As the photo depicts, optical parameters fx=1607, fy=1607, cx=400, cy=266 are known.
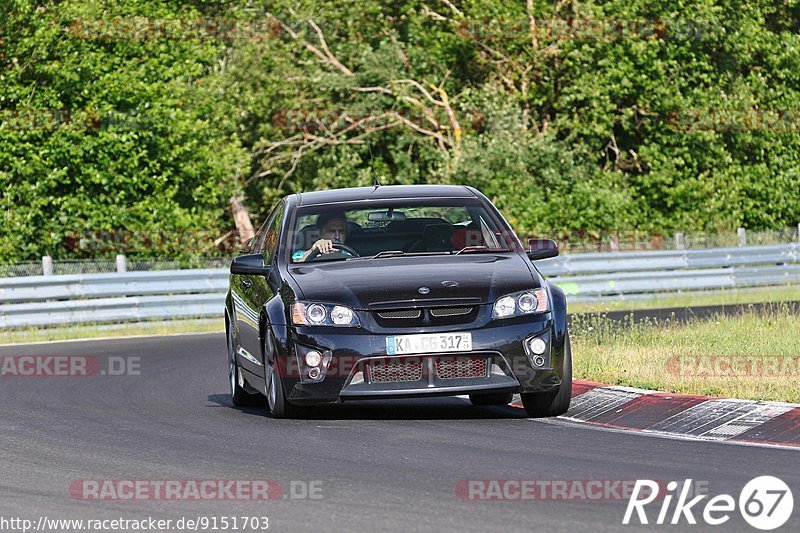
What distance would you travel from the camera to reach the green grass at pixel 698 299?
28.5 metres

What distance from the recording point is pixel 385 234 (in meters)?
12.1

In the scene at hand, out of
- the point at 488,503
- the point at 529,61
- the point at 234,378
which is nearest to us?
the point at 488,503

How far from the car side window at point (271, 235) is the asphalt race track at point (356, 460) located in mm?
1239

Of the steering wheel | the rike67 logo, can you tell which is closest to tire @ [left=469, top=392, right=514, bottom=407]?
the steering wheel

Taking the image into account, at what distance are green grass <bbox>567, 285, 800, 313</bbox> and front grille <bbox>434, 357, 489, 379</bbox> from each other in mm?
17024

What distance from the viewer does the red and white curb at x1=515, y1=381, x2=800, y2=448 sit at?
969cm

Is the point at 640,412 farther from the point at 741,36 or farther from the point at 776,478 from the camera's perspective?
the point at 741,36

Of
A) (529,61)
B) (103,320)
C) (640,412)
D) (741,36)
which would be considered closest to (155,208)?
(103,320)

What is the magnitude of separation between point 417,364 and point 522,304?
0.84 meters

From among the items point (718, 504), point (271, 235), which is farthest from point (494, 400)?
point (718, 504)

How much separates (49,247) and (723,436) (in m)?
24.9

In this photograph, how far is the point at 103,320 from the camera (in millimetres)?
26500

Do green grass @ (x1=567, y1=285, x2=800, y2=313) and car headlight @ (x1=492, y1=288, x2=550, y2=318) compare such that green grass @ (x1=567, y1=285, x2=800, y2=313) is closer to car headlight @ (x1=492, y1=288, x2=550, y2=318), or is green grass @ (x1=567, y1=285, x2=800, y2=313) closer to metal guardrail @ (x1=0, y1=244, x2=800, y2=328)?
metal guardrail @ (x1=0, y1=244, x2=800, y2=328)

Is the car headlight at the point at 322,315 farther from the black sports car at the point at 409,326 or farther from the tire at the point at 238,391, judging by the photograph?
the tire at the point at 238,391
